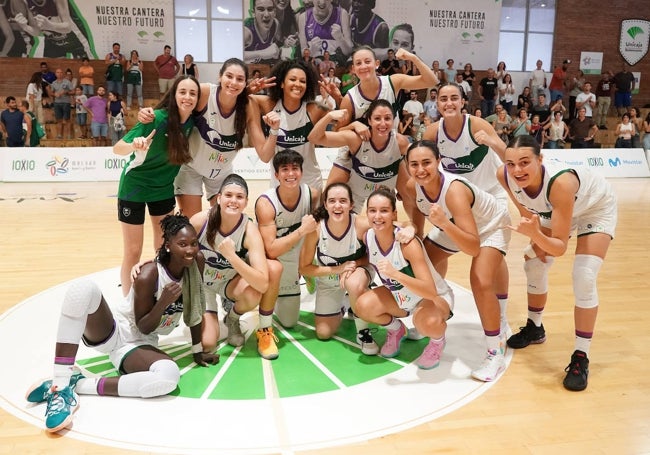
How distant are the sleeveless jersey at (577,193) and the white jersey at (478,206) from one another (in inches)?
7.6

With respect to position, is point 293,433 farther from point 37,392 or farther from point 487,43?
point 487,43

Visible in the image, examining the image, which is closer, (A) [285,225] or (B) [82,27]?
(A) [285,225]

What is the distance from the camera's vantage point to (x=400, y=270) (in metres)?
3.62

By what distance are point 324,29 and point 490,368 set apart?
1419cm

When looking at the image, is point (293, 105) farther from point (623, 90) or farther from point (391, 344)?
point (623, 90)

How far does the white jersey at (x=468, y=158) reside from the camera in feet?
13.8

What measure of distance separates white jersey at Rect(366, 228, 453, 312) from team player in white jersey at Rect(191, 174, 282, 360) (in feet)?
2.25

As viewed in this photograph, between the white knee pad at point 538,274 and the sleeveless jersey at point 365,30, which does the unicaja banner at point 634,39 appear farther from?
the white knee pad at point 538,274

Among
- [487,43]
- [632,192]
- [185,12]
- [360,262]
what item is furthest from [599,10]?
[360,262]

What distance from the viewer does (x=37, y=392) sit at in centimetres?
308

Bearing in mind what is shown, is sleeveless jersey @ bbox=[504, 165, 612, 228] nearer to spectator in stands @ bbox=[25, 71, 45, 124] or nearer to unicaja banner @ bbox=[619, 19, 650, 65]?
spectator in stands @ bbox=[25, 71, 45, 124]

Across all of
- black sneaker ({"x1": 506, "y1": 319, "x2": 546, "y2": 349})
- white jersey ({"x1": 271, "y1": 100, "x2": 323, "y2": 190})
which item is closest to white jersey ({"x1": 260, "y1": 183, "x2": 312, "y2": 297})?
white jersey ({"x1": 271, "y1": 100, "x2": 323, "y2": 190})

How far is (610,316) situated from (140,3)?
14.8 metres

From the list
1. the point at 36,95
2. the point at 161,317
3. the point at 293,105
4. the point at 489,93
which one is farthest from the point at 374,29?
the point at 161,317
